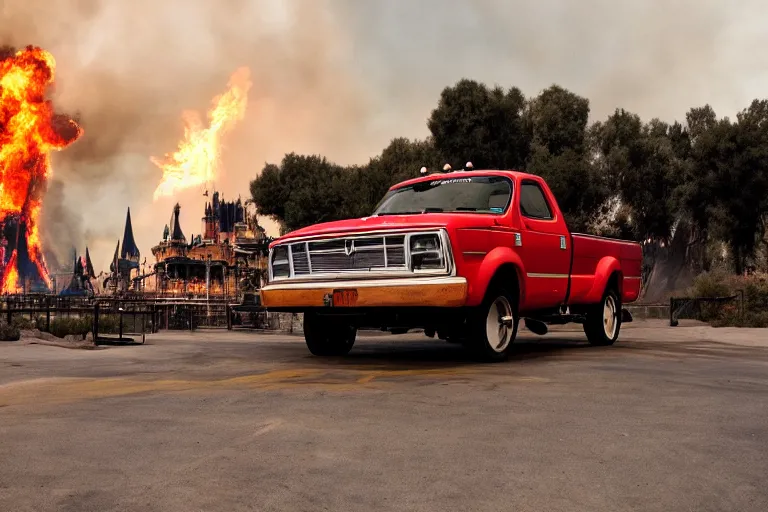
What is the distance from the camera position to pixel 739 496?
333cm

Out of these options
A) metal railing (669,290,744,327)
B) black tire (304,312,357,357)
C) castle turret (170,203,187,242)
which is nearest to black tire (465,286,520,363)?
black tire (304,312,357,357)

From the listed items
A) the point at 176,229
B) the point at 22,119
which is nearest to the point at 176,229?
the point at 176,229

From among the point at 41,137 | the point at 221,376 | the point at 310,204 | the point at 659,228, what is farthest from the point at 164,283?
the point at 221,376

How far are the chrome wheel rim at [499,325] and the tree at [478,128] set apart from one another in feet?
101

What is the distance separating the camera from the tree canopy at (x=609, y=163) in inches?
1471

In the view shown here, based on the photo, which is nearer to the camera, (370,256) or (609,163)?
(370,256)

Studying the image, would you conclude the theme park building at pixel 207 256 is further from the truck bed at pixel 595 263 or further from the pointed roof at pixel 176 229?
the truck bed at pixel 595 263

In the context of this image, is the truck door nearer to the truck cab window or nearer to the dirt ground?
the truck cab window

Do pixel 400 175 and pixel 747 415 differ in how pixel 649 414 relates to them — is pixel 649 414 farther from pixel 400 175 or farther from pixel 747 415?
pixel 400 175

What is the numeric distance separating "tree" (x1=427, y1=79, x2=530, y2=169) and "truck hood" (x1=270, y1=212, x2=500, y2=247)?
30.9 meters

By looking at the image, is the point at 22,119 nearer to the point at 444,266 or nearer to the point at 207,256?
the point at 207,256

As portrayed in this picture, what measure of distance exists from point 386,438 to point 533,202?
248 inches

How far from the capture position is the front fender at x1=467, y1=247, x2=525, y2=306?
8070 mm

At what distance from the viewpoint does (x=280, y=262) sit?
9.51m
